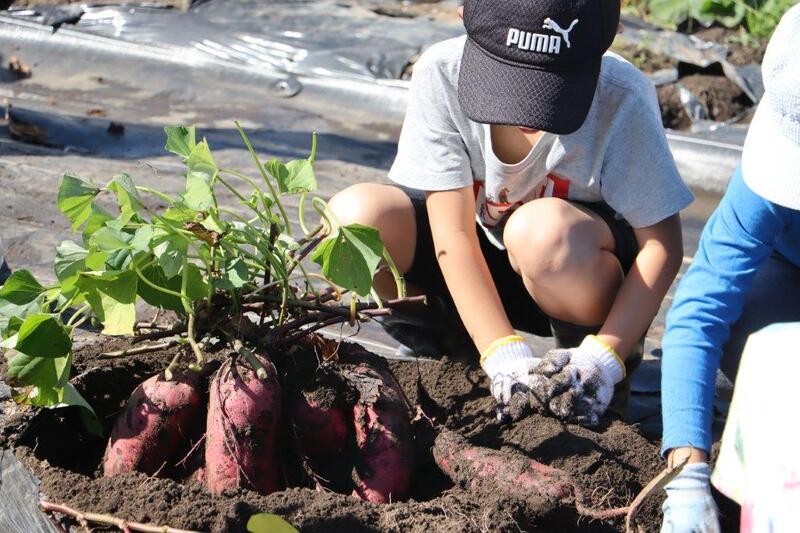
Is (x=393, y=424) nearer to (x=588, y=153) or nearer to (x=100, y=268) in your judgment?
(x=100, y=268)

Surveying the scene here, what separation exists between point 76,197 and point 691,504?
109cm

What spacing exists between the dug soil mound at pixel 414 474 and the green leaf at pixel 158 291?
0.71 ft

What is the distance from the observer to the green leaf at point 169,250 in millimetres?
1457

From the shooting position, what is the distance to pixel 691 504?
5.25ft

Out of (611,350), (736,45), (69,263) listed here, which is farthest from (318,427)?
(736,45)

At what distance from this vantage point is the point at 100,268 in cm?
152

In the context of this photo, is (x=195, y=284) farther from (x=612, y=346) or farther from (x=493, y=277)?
Answer: (x=493, y=277)

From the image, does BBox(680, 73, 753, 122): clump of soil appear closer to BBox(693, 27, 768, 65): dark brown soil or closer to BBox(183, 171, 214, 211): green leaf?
BBox(693, 27, 768, 65): dark brown soil

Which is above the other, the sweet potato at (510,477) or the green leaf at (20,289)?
the green leaf at (20,289)

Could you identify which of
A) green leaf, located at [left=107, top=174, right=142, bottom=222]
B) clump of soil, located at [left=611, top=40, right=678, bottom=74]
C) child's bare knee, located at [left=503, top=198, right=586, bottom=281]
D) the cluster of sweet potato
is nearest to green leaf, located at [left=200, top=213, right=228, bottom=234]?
green leaf, located at [left=107, top=174, right=142, bottom=222]

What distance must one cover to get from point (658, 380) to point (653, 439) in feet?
1.27

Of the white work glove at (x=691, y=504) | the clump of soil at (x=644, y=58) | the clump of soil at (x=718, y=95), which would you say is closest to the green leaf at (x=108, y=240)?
the white work glove at (x=691, y=504)

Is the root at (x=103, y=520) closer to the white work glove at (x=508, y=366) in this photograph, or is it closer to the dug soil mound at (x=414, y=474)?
the dug soil mound at (x=414, y=474)

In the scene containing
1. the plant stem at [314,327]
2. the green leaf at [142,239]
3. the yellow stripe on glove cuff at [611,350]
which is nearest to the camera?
the green leaf at [142,239]
